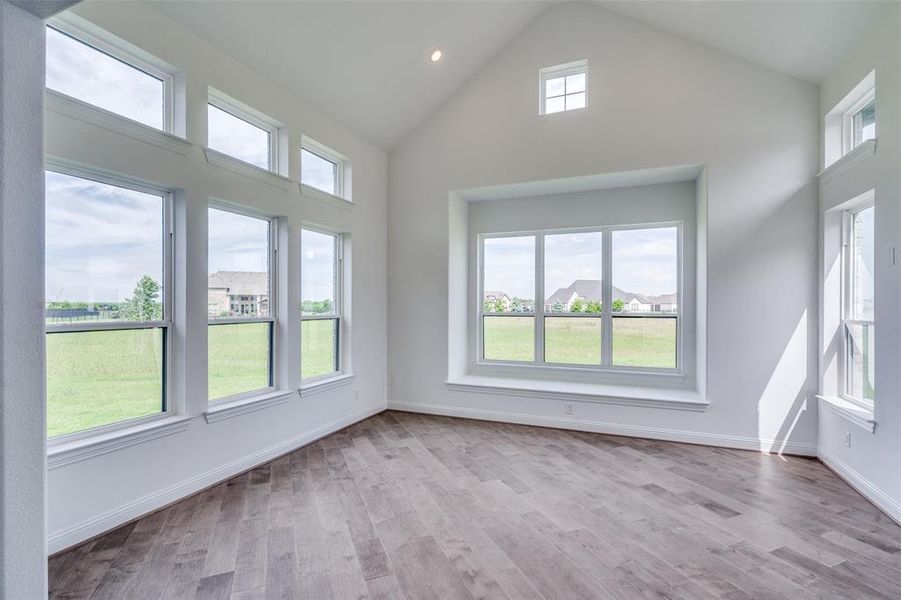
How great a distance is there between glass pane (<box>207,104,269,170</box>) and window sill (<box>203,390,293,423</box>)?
2.01 m

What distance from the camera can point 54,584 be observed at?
2.16 m

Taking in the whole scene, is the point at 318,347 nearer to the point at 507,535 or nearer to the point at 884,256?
the point at 507,535

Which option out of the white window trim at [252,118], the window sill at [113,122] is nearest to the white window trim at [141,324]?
the window sill at [113,122]

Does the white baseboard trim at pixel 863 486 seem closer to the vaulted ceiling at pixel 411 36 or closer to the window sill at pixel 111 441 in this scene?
the vaulted ceiling at pixel 411 36

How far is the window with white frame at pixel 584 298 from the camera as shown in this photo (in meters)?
5.07

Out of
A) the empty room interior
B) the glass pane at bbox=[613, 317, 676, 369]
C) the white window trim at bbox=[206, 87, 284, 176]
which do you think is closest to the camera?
the empty room interior

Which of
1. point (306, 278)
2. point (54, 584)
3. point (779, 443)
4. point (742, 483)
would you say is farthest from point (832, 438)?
point (54, 584)

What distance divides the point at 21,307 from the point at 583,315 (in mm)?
4976

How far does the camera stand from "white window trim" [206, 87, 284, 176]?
11.3 ft

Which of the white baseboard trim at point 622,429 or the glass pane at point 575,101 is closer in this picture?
the white baseboard trim at point 622,429

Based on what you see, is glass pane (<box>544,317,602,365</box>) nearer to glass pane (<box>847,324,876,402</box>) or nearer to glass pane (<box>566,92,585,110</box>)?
glass pane (<box>847,324,876,402</box>)

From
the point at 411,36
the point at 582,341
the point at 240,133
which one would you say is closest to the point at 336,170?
the point at 240,133

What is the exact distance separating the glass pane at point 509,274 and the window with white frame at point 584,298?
13 mm

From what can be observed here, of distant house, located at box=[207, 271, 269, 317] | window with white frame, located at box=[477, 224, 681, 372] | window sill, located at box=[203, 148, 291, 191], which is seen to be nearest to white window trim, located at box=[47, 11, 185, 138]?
window sill, located at box=[203, 148, 291, 191]
